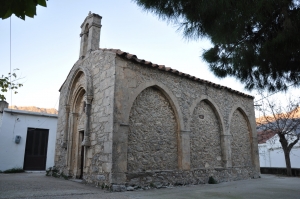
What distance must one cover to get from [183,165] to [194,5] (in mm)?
5362

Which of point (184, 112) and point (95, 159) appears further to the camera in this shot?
point (184, 112)

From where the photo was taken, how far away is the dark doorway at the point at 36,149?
12078 mm

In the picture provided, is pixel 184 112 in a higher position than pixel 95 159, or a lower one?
higher

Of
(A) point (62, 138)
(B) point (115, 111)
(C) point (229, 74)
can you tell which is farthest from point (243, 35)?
(A) point (62, 138)

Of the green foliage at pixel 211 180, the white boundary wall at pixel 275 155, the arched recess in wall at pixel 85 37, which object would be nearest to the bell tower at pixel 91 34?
the arched recess in wall at pixel 85 37

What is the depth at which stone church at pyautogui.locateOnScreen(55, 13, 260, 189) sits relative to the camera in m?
6.57

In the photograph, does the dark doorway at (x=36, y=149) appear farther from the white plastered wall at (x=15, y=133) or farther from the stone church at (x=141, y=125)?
the stone church at (x=141, y=125)

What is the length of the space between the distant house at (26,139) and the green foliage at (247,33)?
10537mm

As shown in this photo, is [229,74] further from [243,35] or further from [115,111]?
[115,111]

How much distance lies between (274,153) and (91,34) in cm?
1618

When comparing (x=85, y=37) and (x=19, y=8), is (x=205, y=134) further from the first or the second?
(x=19, y=8)

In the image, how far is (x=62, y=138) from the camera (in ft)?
31.5

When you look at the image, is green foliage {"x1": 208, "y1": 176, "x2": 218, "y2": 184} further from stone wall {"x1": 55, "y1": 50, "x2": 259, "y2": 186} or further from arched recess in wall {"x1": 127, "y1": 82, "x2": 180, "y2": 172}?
arched recess in wall {"x1": 127, "y1": 82, "x2": 180, "y2": 172}

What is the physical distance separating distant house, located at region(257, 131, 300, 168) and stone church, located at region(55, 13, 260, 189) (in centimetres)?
791
